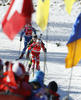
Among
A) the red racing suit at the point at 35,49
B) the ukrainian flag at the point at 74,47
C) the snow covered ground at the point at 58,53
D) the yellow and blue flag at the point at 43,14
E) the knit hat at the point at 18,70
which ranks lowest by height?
the snow covered ground at the point at 58,53

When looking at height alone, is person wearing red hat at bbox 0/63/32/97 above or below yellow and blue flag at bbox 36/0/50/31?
below

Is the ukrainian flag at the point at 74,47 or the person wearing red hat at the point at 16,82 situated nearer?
the person wearing red hat at the point at 16,82

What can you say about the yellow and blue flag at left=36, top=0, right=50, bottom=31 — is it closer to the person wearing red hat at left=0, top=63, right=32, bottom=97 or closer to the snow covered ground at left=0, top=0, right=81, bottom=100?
the snow covered ground at left=0, top=0, right=81, bottom=100

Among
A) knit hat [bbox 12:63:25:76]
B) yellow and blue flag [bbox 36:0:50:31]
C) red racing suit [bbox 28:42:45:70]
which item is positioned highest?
yellow and blue flag [bbox 36:0:50:31]

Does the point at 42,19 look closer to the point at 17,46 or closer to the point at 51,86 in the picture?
the point at 51,86

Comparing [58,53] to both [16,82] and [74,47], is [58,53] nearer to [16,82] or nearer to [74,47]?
[74,47]

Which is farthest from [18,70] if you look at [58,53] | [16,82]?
[58,53]

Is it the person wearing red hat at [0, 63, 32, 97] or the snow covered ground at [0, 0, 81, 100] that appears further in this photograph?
the snow covered ground at [0, 0, 81, 100]

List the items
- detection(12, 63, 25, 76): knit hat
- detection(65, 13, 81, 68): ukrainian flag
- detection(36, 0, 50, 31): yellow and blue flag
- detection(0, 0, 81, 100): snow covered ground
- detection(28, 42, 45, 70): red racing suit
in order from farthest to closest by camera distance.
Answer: detection(28, 42, 45, 70): red racing suit < detection(0, 0, 81, 100): snow covered ground < detection(65, 13, 81, 68): ukrainian flag < detection(36, 0, 50, 31): yellow and blue flag < detection(12, 63, 25, 76): knit hat

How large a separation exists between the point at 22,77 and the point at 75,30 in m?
2.51

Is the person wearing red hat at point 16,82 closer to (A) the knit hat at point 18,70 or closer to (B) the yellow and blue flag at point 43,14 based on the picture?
(A) the knit hat at point 18,70

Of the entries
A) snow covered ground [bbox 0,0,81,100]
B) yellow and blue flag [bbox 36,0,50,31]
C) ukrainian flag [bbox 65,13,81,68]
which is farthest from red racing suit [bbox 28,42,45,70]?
yellow and blue flag [bbox 36,0,50,31]

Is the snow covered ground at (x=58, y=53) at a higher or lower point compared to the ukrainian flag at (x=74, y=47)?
lower

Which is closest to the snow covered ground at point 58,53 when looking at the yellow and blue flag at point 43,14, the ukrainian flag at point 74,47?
the yellow and blue flag at point 43,14
